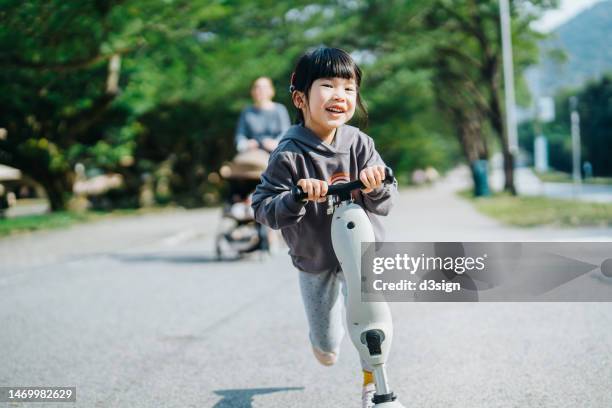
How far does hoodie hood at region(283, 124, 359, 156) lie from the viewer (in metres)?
2.91

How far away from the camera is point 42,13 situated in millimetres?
10859

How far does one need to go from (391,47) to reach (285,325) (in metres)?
23.9

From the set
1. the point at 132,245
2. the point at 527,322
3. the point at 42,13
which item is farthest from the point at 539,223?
the point at 42,13

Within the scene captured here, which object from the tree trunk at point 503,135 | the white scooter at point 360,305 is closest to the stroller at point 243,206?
the white scooter at point 360,305

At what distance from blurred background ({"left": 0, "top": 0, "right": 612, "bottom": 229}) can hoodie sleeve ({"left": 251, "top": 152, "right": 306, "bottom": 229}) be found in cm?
861

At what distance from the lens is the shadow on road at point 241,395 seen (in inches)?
140

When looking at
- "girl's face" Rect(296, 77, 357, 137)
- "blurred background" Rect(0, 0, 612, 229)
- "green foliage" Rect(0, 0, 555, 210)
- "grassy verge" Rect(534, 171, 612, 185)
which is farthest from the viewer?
"grassy verge" Rect(534, 171, 612, 185)

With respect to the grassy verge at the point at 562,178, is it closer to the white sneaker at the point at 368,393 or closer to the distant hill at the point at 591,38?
the distant hill at the point at 591,38

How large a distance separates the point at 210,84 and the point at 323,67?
22304mm

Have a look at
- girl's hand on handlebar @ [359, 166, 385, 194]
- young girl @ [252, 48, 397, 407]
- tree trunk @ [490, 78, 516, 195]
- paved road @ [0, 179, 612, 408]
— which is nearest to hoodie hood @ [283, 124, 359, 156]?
young girl @ [252, 48, 397, 407]

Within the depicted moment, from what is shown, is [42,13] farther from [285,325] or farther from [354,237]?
[354,237]

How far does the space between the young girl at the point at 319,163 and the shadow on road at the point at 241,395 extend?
2.61ft

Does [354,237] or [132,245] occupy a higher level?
[354,237]

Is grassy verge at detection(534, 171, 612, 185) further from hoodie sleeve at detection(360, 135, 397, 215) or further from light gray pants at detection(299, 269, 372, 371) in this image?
hoodie sleeve at detection(360, 135, 397, 215)
